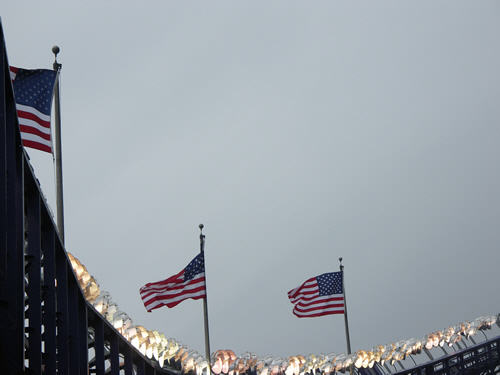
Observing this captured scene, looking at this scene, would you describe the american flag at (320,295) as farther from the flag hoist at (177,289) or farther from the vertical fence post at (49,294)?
the vertical fence post at (49,294)

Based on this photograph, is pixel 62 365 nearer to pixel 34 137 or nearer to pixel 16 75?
pixel 34 137

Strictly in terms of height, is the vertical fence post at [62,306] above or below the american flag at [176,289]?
below

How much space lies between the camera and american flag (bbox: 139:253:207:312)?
28.5 meters

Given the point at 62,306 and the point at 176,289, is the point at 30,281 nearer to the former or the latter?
the point at 62,306

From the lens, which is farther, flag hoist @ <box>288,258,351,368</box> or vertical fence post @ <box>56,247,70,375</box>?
flag hoist @ <box>288,258,351,368</box>

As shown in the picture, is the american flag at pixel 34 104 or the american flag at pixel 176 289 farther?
the american flag at pixel 176 289

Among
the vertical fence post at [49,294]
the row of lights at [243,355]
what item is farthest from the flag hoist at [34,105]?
the row of lights at [243,355]

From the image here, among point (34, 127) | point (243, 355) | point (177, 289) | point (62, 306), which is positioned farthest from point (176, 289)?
point (243, 355)

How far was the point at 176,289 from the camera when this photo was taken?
96.8 ft

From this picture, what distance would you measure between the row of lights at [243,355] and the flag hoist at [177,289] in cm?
107

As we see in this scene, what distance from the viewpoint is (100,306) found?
81.4 feet

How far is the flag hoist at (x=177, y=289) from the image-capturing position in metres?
28.5

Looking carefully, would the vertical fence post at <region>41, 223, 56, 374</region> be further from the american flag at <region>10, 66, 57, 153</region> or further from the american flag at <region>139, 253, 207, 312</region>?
the american flag at <region>139, 253, 207, 312</region>

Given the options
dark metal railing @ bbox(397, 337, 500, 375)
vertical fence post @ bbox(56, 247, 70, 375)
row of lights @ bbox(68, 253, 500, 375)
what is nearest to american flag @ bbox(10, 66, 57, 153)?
vertical fence post @ bbox(56, 247, 70, 375)
